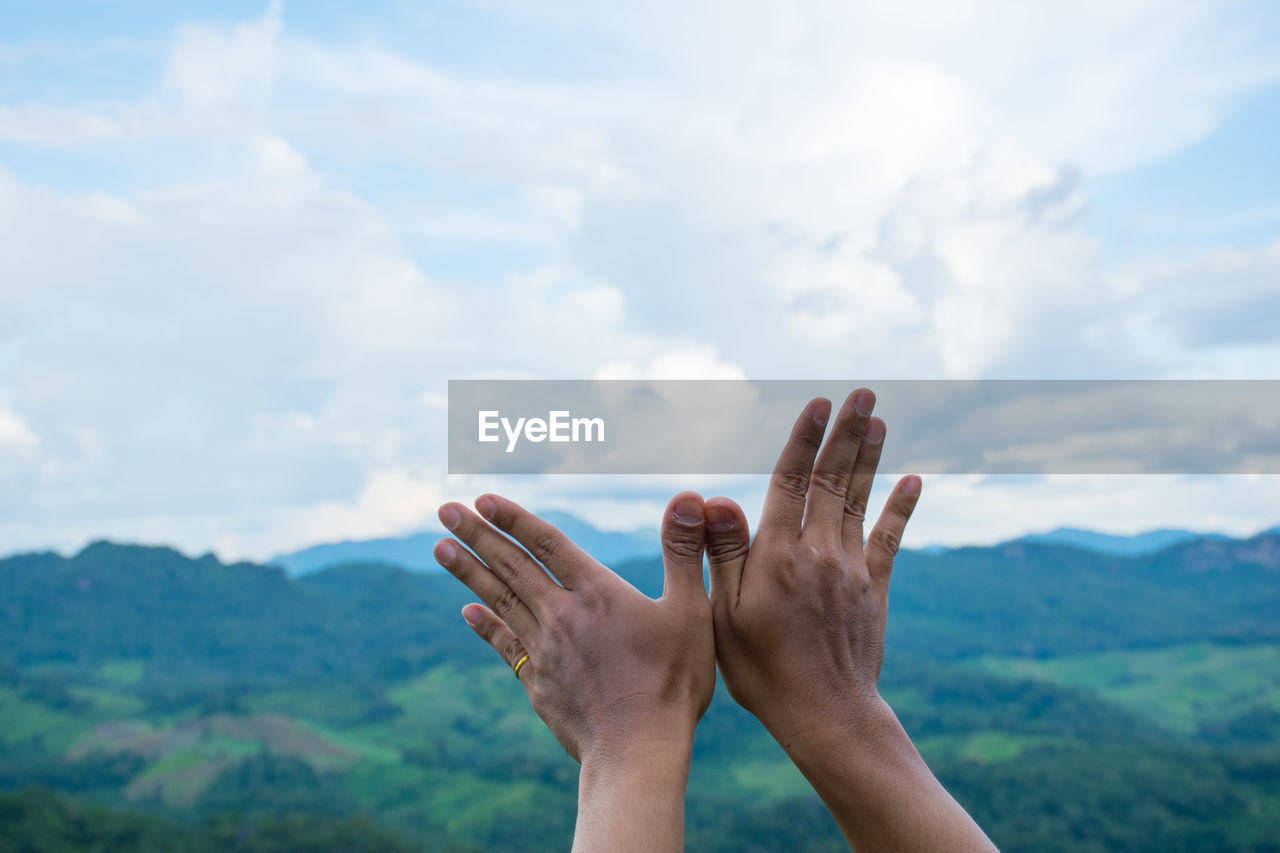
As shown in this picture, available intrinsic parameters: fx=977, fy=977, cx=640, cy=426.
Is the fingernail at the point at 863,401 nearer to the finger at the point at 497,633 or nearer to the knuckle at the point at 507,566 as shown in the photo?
the knuckle at the point at 507,566

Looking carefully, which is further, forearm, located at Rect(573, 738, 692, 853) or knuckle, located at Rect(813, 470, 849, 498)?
knuckle, located at Rect(813, 470, 849, 498)

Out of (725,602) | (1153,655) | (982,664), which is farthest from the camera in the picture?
(982,664)

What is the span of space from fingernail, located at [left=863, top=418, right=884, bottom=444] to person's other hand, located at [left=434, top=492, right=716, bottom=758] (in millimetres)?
656

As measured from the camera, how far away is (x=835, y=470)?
11.6ft

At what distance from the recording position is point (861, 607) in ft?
11.5

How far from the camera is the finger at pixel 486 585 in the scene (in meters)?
3.58

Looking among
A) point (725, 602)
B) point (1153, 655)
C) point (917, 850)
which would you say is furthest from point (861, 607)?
point (1153, 655)

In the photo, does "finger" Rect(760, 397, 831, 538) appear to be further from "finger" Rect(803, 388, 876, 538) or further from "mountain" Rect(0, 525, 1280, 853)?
"mountain" Rect(0, 525, 1280, 853)

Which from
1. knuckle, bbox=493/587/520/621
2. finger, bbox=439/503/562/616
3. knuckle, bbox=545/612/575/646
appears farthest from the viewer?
knuckle, bbox=493/587/520/621

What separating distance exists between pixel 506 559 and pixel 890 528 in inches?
58.0

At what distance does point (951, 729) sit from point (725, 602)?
451 ft

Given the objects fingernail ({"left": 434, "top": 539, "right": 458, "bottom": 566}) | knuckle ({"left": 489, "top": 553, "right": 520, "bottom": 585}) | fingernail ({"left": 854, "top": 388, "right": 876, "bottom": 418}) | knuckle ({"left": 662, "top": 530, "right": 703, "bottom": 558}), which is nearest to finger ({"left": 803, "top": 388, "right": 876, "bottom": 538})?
fingernail ({"left": 854, "top": 388, "right": 876, "bottom": 418})

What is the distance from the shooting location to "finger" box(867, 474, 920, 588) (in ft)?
12.2

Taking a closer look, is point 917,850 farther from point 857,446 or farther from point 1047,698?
point 1047,698
